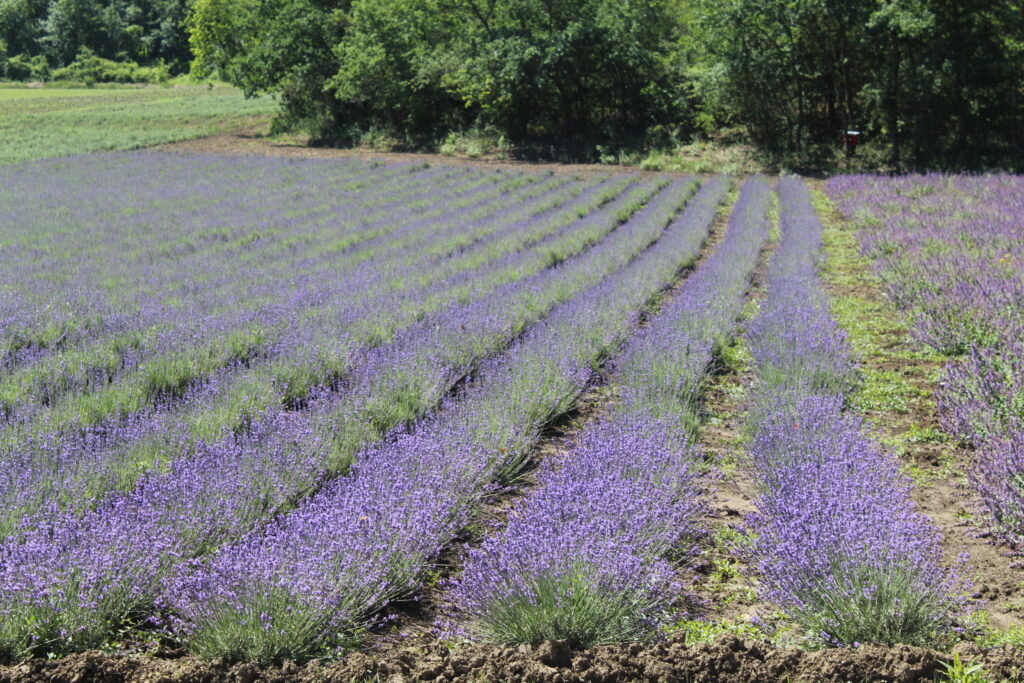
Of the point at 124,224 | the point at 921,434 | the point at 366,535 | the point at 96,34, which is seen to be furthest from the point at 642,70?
the point at 96,34

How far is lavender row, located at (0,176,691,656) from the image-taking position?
114 inches

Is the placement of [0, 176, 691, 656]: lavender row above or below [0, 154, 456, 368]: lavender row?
below

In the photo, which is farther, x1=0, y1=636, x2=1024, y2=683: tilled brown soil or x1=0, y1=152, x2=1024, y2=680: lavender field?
x1=0, y1=152, x2=1024, y2=680: lavender field

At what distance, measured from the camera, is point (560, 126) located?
34.7m

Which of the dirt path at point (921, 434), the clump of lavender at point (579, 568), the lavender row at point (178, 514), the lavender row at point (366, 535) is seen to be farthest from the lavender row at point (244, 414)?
the dirt path at point (921, 434)

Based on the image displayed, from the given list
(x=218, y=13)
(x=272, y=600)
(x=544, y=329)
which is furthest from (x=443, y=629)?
(x=218, y=13)

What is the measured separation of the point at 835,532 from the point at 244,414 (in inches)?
138

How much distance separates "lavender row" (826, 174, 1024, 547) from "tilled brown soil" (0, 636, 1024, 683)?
4.73ft

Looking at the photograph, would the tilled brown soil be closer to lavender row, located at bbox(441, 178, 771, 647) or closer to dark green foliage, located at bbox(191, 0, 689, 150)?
lavender row, located at bbox(441, 178, 771, 647)

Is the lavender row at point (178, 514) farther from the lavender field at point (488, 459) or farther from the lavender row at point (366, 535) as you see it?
the lavender row at point (366, 535)

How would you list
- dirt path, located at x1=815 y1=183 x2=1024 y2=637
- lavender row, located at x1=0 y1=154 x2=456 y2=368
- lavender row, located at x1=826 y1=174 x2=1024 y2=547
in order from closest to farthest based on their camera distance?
dirt path, located at x1=815 y1=183 x2=1024 y2=637 < lavender row, located at x1=826 y1=174 x2=1024 y2=547 < lavender row, located at x1=0 y1=154 x2=456 y2=368

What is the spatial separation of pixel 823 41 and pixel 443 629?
2828 centimetres

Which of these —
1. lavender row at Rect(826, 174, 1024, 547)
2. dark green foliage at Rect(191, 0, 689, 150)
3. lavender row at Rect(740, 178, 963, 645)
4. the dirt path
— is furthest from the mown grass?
dark green foliage at Rect(191, 0, 689, 150)

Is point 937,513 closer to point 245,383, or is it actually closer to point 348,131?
point 245,383
